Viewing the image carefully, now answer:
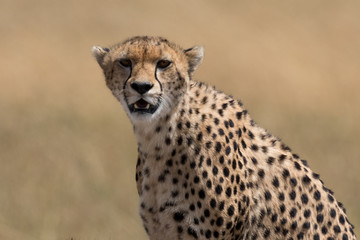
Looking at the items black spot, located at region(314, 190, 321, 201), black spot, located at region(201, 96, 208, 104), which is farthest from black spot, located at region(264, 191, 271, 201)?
black spot, located at region(201, 96, 208, 104)

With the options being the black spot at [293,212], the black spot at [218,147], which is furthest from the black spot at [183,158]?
the black spot at [293,212]

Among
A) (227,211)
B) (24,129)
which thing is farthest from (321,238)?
(24,129)

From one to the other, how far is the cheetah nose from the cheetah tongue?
0.12 metres

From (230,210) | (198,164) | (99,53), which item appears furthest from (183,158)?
(99,53)

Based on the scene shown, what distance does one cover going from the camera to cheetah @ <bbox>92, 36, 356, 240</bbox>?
6.68m

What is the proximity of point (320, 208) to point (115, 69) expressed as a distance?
177 cm

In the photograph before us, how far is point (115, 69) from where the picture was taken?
22.2 feet

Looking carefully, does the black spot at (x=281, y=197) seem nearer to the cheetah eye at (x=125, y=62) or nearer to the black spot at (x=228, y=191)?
the black spot at (x=228, y=191)

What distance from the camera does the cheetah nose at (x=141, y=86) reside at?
21.1ft

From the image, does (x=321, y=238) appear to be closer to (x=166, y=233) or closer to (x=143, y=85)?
(x=166, y=233)

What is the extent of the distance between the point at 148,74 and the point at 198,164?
2.39ft

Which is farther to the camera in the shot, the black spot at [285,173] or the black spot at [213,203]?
the black spot at [285,173]

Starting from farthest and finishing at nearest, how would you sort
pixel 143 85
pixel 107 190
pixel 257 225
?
pixel 107 190 < pixel 257 225 < pixel 143 85

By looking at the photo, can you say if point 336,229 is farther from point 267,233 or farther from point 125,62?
point 125,62
